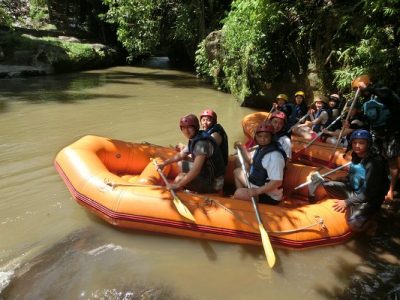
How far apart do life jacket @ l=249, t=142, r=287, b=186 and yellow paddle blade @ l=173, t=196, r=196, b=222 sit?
0.86 meters

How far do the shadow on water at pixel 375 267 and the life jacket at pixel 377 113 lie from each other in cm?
132

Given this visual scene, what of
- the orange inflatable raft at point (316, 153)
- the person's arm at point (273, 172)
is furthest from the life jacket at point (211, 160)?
the orange inflatable raft at point (316, 153)

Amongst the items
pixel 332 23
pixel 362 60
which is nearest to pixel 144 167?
pixel 362 60

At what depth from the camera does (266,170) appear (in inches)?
173

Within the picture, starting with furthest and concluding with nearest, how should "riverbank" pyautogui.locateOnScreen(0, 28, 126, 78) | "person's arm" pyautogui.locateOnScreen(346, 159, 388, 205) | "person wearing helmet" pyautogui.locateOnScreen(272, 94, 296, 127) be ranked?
"riverbank" pyautogui.locateOnScreen(0, 28, 126, 78) < "person wearing helmet" pyautogui.locateOnScreen(272, 94, 296, 127) < "person's arm" pyautogui.locateOnScreen(346, 159, 388, 205)

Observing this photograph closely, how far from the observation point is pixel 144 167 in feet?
18.8

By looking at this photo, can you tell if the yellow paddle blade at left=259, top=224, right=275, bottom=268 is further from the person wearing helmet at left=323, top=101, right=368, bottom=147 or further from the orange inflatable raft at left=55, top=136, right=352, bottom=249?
the person wearing helmet at left=323, top=101, right=368, bottom=147

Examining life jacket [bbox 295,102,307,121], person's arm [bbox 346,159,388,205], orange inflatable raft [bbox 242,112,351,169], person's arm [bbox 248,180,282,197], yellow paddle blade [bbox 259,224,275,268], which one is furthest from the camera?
life jacket [bbox 295,102,307,121]

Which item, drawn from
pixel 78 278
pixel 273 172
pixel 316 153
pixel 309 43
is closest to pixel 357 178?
pixel 273 172

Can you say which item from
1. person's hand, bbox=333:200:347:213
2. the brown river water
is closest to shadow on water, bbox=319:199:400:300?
the brown river water

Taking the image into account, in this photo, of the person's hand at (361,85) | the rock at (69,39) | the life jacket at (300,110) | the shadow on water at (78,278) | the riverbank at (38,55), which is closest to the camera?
the shadow on water at (78,278)

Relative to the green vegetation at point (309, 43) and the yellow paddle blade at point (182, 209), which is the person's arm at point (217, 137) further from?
the green vegetation at point (309, 43)

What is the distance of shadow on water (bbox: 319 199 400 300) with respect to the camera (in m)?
3.66

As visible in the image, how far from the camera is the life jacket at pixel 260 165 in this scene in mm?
4285
